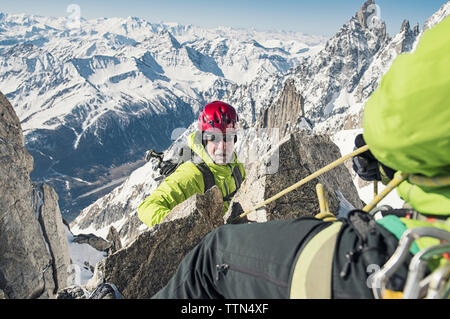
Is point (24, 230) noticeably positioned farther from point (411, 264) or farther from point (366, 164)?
point (411, 264)

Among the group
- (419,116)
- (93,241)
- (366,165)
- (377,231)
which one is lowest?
(93,241)

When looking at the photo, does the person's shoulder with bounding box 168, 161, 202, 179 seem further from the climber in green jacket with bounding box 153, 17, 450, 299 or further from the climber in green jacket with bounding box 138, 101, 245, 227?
the climber in green jacket with bounding box 153, 17, 450, 299

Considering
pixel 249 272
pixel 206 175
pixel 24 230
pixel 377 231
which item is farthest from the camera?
pixel 24 230

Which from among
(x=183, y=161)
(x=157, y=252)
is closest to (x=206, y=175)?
(x=183, y=161)

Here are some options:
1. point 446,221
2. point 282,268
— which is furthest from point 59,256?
point 446,221

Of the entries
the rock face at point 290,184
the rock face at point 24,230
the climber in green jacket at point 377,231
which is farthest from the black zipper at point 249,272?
the rock face at point 24,230
